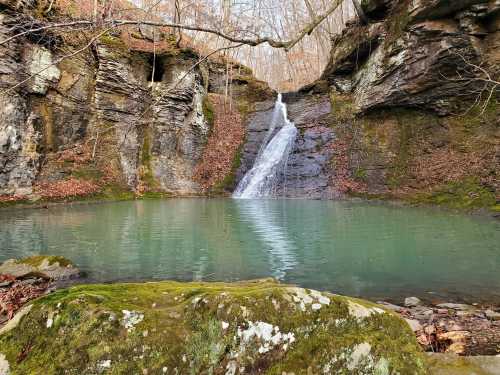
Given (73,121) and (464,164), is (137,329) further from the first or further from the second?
(73,121)

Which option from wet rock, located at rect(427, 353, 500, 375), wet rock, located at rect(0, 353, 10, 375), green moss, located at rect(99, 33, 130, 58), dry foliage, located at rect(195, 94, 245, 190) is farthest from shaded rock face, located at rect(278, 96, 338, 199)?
wet rock, located at rect(0, 353, 10, 375)

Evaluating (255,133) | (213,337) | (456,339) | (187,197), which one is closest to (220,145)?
(255,133)

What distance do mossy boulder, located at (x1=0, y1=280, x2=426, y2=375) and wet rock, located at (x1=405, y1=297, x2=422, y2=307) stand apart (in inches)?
102

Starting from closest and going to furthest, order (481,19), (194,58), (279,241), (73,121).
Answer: (279,241) < (481,19) < (73,121) < (194,58)

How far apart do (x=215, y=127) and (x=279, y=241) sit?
55.9ft

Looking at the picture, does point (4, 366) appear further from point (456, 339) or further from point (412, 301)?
point (412, 301)

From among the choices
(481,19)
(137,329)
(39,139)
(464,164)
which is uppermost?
(481,19)

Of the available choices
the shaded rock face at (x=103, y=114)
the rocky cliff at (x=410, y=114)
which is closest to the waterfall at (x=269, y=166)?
the rocky cliff at (x=410, y=114)

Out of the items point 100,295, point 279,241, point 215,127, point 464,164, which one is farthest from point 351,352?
point 215,127

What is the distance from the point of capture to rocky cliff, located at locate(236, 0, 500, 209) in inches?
529

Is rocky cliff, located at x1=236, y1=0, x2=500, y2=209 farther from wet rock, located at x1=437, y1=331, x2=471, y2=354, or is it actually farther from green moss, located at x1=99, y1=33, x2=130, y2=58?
wet rock, located at x1=437, y1=331, x2=471, y2=354

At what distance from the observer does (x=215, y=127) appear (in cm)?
2347

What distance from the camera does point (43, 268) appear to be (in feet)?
17.7

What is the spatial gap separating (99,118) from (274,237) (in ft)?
47.2
